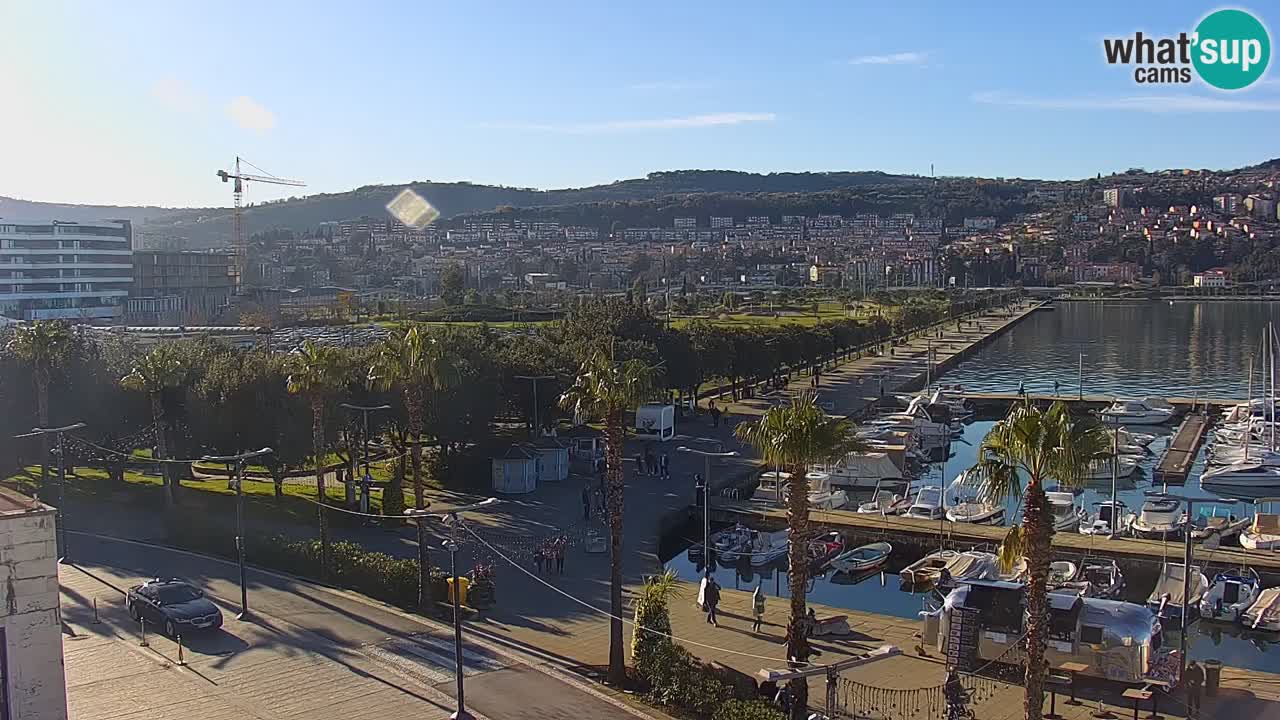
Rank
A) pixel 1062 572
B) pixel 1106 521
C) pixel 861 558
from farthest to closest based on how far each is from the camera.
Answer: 1. pixel 1106 521
2. pixel 861 558
3. pixel 1062 572

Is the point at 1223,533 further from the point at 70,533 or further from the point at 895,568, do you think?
the point at 70,533

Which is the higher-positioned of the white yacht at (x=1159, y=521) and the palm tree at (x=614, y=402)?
the palm tree at (x=614, y=402)

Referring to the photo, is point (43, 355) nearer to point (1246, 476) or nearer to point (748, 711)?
point (748, 711)

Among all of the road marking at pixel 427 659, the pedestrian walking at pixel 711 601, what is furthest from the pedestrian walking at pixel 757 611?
the road marking at pixel 427 659

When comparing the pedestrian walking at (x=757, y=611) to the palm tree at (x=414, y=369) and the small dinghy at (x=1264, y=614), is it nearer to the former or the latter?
the palm tree at (x=414, y=369)

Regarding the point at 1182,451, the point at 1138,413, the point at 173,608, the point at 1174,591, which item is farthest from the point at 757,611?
the point at 1138,413

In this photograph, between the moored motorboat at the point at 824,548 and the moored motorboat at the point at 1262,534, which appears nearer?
the moored motorboat at the point at 824,548

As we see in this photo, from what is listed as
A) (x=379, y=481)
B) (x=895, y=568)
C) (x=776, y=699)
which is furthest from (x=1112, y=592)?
(x=379, y=481)

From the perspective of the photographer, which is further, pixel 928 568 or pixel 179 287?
pixel 179 287

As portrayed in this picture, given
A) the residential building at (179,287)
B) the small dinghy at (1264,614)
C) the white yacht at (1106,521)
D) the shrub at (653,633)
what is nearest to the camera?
the shrub at (653,633)
